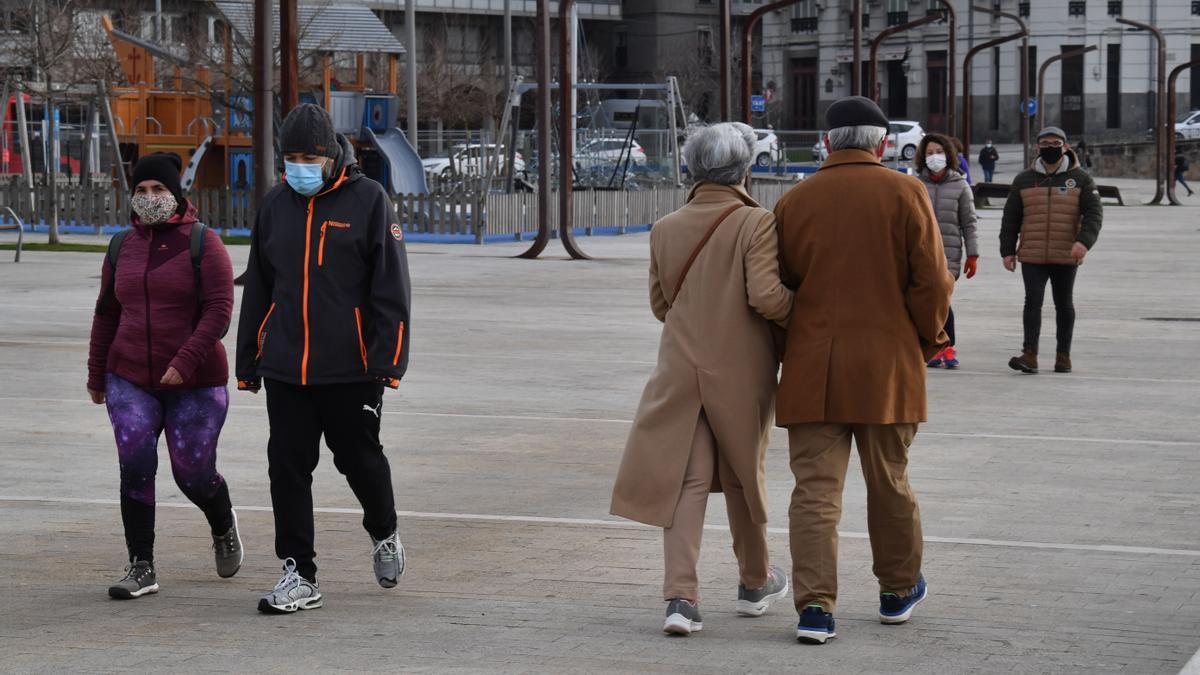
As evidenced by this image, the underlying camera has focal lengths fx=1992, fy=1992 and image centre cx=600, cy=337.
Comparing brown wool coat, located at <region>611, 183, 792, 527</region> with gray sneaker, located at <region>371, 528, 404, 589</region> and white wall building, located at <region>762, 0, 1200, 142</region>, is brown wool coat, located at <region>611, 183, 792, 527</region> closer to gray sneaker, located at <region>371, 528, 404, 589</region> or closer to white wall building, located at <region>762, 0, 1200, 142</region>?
gray sneaker, located at <region>371, 528, 404, 589</region>

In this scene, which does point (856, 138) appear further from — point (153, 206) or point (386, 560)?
point (153, 206)

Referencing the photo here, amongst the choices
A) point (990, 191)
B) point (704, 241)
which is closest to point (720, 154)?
point (704, 241)

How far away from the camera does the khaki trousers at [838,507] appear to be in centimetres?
616

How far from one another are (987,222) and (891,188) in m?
35.9

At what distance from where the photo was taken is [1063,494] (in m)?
9.00

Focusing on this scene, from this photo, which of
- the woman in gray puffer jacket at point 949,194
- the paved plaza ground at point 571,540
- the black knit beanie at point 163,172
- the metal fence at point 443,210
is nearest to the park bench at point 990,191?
the metal fence at point 443,210

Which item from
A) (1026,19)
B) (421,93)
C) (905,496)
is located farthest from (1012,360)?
(1026,19)

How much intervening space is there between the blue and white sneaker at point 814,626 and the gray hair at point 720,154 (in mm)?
1365

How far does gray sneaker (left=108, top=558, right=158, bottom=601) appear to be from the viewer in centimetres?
679

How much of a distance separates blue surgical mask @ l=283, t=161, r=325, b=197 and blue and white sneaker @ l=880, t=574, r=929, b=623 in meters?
2.26

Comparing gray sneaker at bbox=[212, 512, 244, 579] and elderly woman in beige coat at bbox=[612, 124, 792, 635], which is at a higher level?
elderly woman in beige coat at bbox=[612, 124, 792, 635]

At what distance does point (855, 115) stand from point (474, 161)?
4381 centimetres

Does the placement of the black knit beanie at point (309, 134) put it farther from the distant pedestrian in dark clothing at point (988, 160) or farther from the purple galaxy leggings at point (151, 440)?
the distant pedestrian in dark clothing at point (988, 160)

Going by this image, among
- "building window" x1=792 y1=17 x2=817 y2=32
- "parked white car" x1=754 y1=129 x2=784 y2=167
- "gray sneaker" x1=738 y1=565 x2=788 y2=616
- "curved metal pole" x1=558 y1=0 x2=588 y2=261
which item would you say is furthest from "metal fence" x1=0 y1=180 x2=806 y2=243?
"building window" x1=792 y1=17 x2=817 y2=32
